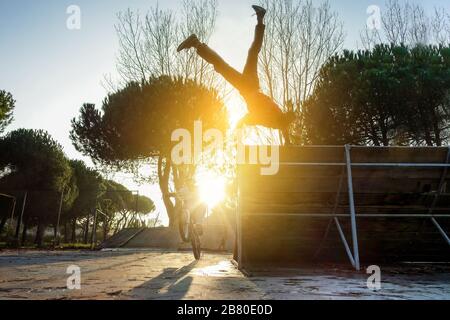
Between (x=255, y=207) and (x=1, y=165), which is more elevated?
(x=1, y=165)

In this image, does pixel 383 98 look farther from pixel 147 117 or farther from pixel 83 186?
pixel 83 186

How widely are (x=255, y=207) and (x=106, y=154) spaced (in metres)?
21.9

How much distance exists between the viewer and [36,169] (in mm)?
29484

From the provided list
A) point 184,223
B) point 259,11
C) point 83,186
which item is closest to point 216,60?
point 259,11

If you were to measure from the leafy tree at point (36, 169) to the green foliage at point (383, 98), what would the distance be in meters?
21.9

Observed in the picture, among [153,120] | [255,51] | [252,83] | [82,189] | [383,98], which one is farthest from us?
[82,189]

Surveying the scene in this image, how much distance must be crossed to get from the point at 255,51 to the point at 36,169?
30154 mm

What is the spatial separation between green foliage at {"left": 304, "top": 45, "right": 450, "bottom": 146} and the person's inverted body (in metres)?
14.2

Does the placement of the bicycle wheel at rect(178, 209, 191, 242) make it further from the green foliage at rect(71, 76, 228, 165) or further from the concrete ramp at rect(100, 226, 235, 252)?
the green foliage at rect(71, 76, 228, 165)

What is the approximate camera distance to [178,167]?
77.4 ft

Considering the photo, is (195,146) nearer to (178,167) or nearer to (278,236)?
(178,167)

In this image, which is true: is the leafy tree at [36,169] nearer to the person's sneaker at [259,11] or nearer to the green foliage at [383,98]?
the green foliage at [383,98]

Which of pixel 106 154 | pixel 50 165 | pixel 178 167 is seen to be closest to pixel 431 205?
pixel 178 167

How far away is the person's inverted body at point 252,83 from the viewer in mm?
4152
